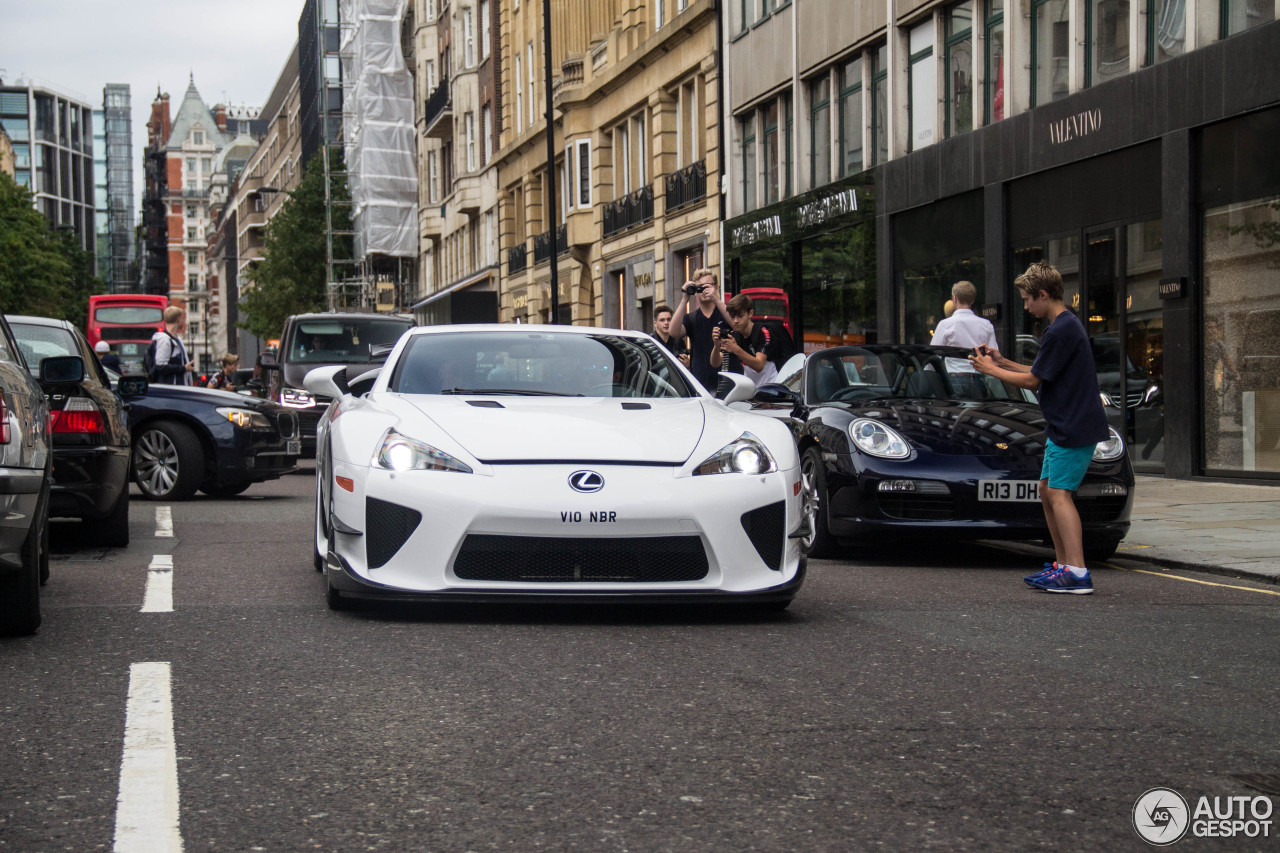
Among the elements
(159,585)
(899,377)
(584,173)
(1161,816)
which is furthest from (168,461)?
(584,173)

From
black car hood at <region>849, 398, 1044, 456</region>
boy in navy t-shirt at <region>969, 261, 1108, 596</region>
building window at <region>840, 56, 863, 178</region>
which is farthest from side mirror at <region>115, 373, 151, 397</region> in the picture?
building window at <region>840, 56, 863, 178</region>

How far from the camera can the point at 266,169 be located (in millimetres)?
134000

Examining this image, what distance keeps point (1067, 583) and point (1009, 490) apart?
113cm

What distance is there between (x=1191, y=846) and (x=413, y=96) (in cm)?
7378

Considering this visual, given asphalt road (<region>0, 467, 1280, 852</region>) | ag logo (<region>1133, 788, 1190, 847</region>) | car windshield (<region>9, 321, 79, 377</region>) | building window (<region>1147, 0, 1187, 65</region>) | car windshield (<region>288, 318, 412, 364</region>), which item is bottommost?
ag logo (<region>1133, 788, 1190, 847</region>)

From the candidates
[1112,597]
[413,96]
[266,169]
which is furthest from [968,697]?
[266,169]

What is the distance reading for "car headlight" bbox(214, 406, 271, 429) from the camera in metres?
13.7

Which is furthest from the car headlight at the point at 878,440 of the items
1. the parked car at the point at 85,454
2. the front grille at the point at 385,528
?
the parked car at the point at 85,454

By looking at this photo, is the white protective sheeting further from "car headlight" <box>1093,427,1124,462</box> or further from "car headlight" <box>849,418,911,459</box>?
"car headlight" <box>1093,427,1124,462</box>

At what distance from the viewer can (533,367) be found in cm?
762

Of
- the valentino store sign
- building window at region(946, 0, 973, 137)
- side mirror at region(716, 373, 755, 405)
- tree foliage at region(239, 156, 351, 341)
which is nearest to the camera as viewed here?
side mirror at region(716, 373, 755, 405)

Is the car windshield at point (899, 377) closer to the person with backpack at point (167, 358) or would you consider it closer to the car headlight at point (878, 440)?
the car headlight at point (878, 440)

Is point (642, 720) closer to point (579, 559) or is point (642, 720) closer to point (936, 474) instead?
point (579, 559)

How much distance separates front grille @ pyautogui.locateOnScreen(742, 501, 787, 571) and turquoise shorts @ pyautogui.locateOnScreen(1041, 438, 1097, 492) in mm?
2102
